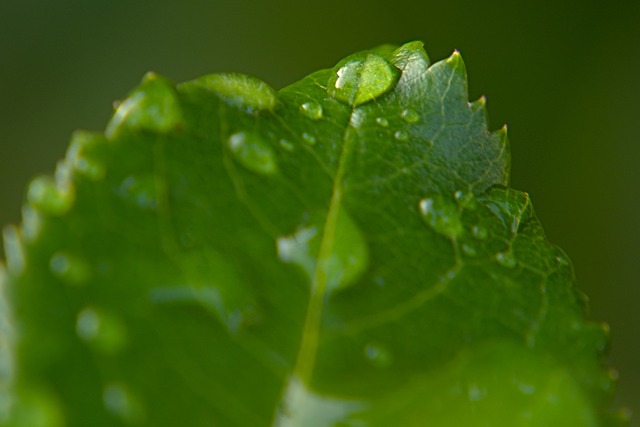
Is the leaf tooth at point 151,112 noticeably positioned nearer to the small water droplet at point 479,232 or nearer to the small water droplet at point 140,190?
the small water droplet at point 140,190

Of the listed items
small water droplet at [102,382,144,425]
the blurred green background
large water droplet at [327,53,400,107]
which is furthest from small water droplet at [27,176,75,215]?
the blurred green background

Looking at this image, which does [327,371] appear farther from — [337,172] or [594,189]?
[594,189]

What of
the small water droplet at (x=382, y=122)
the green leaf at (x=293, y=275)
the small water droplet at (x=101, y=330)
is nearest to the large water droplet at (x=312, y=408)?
the green leaf at (x=293, y=275)

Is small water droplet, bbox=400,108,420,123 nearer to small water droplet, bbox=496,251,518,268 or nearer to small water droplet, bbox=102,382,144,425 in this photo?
small water droplet, bbox=496,251,518,268

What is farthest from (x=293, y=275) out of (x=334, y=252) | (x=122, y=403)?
(x=122, y=403)

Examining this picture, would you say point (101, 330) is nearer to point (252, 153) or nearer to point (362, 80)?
point (252, 153)

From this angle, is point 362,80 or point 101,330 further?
point 362,80
